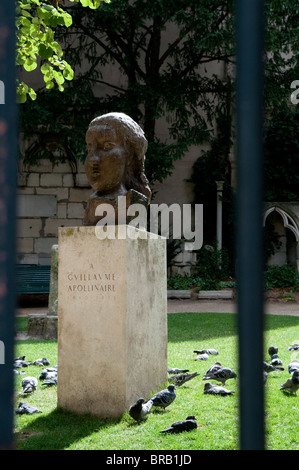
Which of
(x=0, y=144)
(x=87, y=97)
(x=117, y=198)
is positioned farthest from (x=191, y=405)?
(x=87, y=97)

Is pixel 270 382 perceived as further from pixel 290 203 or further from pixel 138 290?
pixel 290 203

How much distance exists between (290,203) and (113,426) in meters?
12.7

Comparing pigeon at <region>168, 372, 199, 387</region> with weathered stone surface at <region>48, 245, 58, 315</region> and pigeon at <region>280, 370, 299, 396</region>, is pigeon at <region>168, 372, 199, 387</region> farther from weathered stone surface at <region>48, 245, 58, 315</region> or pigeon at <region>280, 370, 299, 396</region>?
weathered stone surface at <region>48, 245, 58, 315</region>

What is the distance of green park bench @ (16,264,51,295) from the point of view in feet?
42.3

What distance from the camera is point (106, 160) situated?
466cm

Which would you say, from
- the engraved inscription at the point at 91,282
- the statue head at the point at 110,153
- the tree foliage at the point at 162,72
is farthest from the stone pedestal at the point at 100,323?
the tree foliage at the point at 162,72

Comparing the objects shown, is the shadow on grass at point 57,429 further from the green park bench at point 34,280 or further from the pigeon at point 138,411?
the green park bench at point 34,280

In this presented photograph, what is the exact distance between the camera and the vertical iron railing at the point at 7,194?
0.68m

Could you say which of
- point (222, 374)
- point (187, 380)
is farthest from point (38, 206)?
point (222, 374)

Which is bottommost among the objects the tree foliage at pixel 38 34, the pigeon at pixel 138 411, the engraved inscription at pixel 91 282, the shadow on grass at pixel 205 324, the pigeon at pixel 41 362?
the pigeon at pixel 41 362

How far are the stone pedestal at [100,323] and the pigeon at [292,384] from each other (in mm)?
1131

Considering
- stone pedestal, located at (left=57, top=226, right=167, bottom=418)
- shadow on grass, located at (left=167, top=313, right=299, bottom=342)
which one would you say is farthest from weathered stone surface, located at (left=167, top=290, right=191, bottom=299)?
stone pedestal, located at (left=57, top=226, right=167, bottom=418)

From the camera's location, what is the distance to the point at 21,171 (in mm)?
15484

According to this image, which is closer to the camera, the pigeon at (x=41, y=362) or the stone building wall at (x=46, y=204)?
the pigeon at (x=41, y=362)
